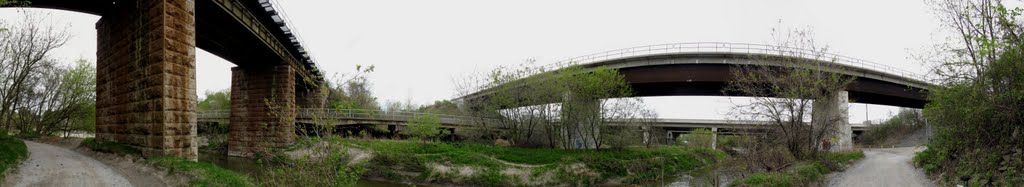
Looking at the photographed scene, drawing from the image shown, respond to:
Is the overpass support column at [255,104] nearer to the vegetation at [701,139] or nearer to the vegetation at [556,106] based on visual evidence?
the vegetation at [556,106]

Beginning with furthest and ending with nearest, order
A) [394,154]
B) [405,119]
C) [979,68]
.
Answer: [405,119]
[394,154]
[979,68]

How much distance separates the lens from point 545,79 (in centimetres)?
2852

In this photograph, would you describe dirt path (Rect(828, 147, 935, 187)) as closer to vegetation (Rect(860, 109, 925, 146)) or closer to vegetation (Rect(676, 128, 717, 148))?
vegetation (Rect(676, 128, 717, 148))

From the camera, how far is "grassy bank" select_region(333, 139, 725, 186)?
79.7ft

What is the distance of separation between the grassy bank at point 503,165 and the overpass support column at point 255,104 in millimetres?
5481

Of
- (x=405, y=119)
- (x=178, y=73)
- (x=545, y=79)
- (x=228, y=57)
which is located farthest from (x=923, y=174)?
(x=228, y=57)

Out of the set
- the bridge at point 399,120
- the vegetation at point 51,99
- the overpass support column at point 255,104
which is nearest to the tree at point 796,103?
the bridge at point 399,120

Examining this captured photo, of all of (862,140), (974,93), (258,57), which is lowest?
(862,140)

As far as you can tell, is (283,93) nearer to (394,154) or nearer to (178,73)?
(394,154)

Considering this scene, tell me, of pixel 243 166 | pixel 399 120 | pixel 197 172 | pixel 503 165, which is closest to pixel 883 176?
pixel 503 165

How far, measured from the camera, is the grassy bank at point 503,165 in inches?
957

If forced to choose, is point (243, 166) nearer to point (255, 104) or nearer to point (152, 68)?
point (255, 104)

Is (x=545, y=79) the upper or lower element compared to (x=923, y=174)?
upper

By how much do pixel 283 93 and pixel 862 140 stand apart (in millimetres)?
68730
